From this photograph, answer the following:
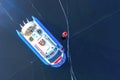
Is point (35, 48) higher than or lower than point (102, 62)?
higher

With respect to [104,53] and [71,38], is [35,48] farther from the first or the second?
[104,53]

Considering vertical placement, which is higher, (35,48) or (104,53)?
(35,48)

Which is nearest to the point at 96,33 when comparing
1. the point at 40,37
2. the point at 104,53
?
the point at 104,53

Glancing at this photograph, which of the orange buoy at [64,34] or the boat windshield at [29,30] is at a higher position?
the boat windshield at [29,30]

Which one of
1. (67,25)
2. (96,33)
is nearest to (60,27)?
(67,25)

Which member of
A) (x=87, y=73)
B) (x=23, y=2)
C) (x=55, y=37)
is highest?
(x=23, y=2)

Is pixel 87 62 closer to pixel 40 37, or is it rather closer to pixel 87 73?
pixel 87 73

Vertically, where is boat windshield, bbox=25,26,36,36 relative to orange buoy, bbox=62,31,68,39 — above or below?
above

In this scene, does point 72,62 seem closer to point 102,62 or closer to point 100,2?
point 102,62
